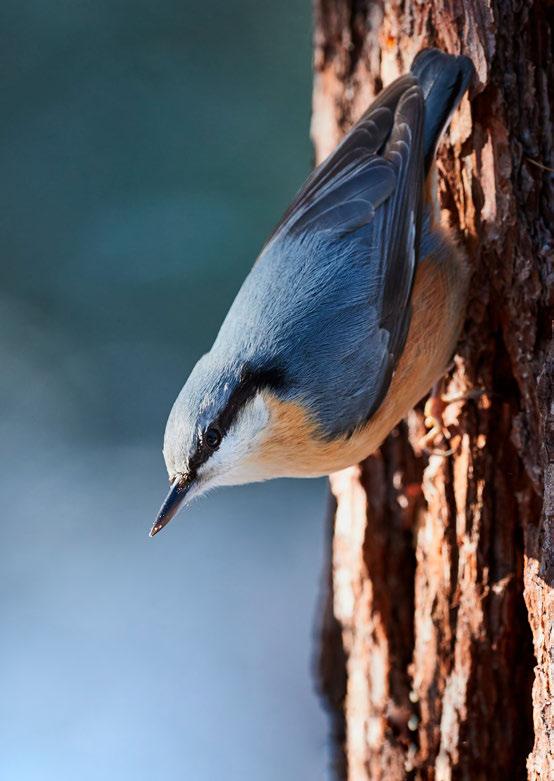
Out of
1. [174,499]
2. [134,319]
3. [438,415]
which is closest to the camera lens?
[174,499]

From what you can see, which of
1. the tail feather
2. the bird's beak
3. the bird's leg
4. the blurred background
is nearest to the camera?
the bird's beak

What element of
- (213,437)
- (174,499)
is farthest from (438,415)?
(174,499)

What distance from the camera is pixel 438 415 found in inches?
108

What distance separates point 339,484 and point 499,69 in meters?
1.19

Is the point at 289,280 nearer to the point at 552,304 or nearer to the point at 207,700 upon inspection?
the point at 552,304

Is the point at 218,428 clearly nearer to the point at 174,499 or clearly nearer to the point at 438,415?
the point at 174,499

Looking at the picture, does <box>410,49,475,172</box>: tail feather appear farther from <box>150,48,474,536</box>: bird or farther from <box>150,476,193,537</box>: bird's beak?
<box>150,476,193,537</box>: bird's beak

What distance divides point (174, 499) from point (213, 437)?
164 millimetres

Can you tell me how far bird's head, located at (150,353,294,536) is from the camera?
94.3 inches

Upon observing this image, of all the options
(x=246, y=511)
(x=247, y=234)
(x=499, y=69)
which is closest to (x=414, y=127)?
(x=499, y=69)

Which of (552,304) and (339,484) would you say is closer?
(552,304)

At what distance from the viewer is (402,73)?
281cm

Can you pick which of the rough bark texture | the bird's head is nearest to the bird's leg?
the rough bark texture

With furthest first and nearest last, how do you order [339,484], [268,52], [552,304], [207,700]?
[268,52], [207,700], [339,484], [552,304]
